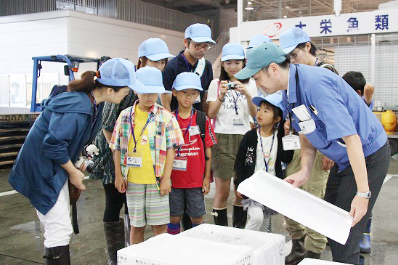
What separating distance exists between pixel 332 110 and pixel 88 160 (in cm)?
178

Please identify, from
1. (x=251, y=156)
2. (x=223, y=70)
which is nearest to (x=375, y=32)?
(x=223, y=70)

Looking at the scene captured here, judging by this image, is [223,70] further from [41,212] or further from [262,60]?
[41,212]

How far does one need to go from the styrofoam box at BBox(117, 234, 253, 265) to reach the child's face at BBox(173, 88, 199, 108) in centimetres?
158

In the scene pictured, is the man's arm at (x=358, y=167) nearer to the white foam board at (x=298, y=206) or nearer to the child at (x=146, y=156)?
the white foam board at (x=298, y=206)

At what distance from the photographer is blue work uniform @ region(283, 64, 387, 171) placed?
1.80m

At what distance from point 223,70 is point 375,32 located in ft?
17.2

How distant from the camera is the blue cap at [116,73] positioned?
256cm

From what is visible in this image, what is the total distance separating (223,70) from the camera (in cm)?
371

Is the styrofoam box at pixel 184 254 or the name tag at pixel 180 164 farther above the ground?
the name tag at pixel 180 164

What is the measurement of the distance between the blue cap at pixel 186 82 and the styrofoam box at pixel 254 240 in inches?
52.3

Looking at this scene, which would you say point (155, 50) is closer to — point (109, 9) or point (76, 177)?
point (76, 177)

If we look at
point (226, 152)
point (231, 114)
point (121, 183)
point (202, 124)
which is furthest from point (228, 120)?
point (121, 183)

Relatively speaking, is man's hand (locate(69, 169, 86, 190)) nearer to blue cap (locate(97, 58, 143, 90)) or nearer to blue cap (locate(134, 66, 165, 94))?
blue cap (locate(97, 58, 143, 90))

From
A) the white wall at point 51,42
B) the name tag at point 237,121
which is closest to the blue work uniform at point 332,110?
the name tag at point 237,121
